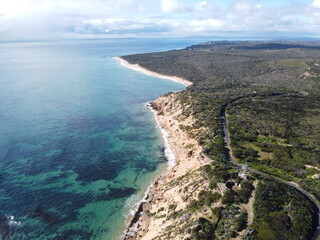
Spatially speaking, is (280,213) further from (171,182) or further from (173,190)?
(171,182)

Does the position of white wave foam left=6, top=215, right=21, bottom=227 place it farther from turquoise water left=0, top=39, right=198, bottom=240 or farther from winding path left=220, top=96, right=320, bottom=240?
winding path left=220, top=96, right=320, bottom=240

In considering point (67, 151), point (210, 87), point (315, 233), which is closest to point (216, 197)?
point (315, 233)

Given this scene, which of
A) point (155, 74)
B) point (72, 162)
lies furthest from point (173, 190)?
point (155, 74)

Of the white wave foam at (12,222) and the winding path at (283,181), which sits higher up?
the winding path at (283,181)

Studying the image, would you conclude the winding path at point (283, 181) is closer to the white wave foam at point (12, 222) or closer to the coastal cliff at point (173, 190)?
the coastal cliff at point (173, 190)

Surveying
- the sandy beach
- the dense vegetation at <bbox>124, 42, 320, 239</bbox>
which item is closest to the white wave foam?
the sandy beach

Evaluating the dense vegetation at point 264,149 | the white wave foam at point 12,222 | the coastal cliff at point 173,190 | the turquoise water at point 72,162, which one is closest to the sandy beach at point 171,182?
the coastal cliff at point 173,190
